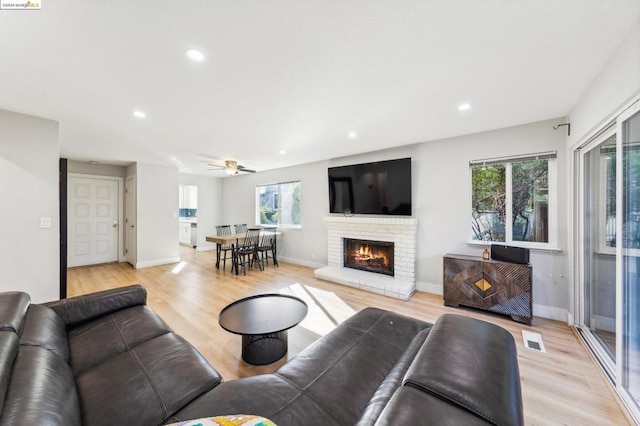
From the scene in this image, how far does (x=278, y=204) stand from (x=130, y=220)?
3.37 meters

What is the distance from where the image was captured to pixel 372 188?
4250mm

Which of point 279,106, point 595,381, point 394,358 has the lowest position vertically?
point 595,381

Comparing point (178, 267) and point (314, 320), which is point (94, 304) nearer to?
point (314, 320)

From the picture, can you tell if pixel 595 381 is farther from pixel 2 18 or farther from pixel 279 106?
pixel 2 18

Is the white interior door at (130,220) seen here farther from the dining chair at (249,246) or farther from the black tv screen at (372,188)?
the black tv screen at (372,188)

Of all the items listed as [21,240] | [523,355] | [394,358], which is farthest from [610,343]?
[21,240]

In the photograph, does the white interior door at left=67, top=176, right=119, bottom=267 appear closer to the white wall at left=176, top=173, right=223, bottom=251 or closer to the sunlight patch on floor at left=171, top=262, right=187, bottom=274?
the sunlight patch on floor at left=171, top=262, right=187, bottom=274

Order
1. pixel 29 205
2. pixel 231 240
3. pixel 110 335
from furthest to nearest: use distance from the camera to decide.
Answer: pixel 231 240, pixel 29 205, pixel 110 335

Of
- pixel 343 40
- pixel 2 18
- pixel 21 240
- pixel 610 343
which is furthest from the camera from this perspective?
pixel 21 240

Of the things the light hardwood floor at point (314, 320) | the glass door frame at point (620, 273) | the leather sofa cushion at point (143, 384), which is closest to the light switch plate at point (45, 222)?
the light hardwood floor at point (314, 320)

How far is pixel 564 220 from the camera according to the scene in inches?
110

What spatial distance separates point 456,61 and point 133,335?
290cm

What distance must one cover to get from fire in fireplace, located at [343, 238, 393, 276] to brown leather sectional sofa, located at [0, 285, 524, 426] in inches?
104

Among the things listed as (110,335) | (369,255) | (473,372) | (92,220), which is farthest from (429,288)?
(92,220)
